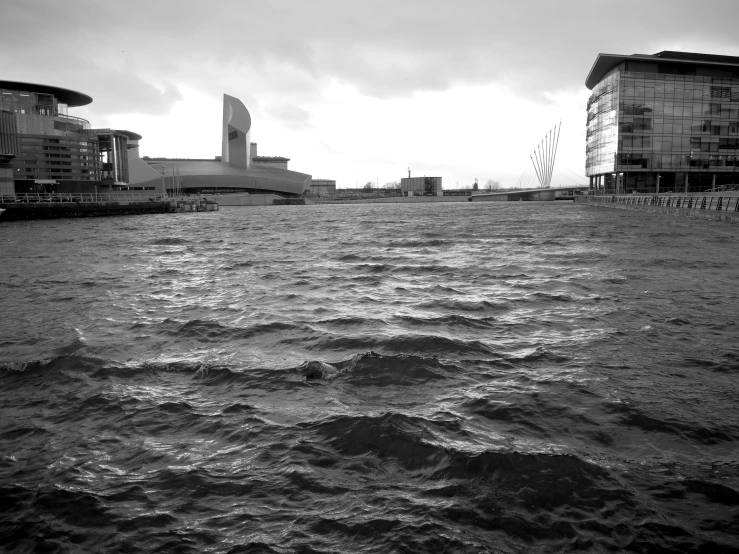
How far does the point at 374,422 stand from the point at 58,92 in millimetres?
124855

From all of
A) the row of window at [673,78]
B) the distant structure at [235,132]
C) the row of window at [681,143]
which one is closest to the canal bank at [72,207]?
the distant structure at [235,132]

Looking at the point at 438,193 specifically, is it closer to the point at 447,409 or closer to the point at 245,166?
the point at 245,166

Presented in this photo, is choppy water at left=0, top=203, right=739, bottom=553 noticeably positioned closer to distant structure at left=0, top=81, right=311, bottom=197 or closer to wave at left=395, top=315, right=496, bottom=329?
wave at left=395, top=315, right=496, bottom=329

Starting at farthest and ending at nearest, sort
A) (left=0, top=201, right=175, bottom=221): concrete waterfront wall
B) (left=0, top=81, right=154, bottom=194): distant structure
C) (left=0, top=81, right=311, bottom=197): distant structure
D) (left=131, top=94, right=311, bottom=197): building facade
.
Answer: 1. (left=131, top=94, right=311, bottom=197): building facade
2. (left=0, top=81, right=154, bottom=194): distant structure
3. (left=0, top=81, right=311, bottom=197): distant structure
4. (left=0, top=201, right=175, bottom=221): concrete waterfront wall

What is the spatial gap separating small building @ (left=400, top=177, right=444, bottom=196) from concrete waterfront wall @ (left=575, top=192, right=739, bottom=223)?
115 metres

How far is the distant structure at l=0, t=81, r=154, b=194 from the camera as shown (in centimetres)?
9775

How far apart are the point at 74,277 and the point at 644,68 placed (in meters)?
94.1

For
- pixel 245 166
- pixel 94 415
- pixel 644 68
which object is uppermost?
pixel 644 68

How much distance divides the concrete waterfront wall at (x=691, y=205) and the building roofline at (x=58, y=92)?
314ft

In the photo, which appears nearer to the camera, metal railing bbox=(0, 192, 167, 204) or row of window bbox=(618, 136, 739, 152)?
metal railing bbox=(0, 192, 167, 204)

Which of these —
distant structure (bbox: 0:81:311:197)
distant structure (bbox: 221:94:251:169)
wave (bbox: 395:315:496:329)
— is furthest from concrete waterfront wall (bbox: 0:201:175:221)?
distant structure (bbox: 221:94:251:169)

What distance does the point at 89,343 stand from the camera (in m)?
9.88

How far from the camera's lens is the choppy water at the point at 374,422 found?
4.50 m

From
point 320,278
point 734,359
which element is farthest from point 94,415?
point 320,278
